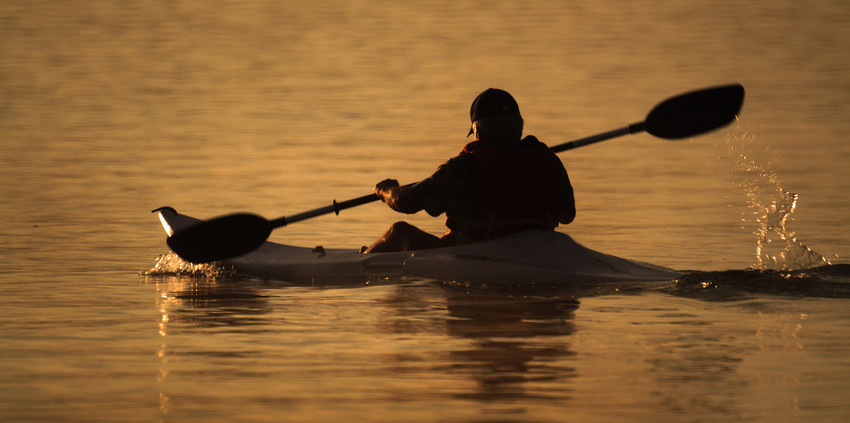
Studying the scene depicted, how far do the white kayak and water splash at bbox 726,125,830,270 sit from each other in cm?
133

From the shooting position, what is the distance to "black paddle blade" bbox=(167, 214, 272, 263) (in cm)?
796

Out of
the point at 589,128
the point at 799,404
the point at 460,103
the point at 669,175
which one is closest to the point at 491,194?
the point at 799,404

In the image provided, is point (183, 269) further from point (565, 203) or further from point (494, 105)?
point (565, 203)

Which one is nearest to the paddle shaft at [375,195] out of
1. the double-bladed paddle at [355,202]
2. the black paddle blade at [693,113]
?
the double-bladed paddle at [355,202]

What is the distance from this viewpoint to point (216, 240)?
314 inches

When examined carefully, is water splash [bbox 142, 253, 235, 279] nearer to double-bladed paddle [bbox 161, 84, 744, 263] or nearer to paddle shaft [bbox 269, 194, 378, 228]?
double-bladed paddle [bbox 161, 84, 744, 263]

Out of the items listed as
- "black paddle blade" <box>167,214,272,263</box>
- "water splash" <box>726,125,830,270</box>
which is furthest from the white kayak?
"water splash" <box>726,125,830,270</box>

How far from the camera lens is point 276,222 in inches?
322

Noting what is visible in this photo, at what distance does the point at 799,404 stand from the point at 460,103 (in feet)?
64.2

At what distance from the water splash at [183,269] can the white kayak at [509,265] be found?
2.69 feet

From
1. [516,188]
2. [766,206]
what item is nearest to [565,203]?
[516,188]

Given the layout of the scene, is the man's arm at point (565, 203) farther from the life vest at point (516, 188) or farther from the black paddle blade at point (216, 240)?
→ the black paddle blade at point (216, 240)

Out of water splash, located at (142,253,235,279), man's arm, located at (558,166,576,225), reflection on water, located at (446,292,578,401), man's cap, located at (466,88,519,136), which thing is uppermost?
man's cap, located at (466,88,519,136)

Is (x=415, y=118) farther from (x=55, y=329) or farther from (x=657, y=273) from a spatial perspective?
(x=55, y=329)
